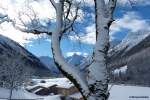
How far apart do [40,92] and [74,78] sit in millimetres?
91397

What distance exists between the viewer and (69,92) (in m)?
90.5

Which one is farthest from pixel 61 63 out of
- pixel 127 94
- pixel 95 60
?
pixel 127 94

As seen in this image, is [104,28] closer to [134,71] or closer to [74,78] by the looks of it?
[74,78]

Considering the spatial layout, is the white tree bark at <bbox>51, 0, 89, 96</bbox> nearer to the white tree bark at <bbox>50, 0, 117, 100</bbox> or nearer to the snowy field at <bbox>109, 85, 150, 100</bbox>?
the white tree bark at <bbox>50, 0, 117, 100</bbox>

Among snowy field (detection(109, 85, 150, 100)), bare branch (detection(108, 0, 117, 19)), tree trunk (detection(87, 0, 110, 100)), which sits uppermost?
bare branch (detection(108, 0, 117, 19))

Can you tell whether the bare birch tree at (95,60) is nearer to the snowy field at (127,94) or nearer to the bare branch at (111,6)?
the bare branch at (111,6)

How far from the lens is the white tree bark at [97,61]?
424 inches

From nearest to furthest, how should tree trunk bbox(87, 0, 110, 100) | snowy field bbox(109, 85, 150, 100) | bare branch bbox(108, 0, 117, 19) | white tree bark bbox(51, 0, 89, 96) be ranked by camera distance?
tree trunk bbox(87, 0, 110, 100) < white tree bark bbox(51, 0, 89, 96) < bare branch bbox(108, 0, 117, 19) < snowy field bbox(109, 85, 150, 100)

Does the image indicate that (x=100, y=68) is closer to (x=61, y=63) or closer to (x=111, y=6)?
(x=61, y=63)

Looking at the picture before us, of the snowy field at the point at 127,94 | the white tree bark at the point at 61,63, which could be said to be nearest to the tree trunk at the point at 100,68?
the white tree bark at the point at 61,63

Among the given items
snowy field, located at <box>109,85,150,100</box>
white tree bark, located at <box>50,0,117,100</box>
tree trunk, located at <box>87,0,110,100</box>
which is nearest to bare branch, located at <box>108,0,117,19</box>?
white tree bark, located at <box>50,0,117,100</box>

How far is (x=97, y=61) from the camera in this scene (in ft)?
35.6

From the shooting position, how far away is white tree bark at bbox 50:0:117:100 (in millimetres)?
10781

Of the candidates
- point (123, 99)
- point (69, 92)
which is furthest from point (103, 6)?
point (69, 92)
